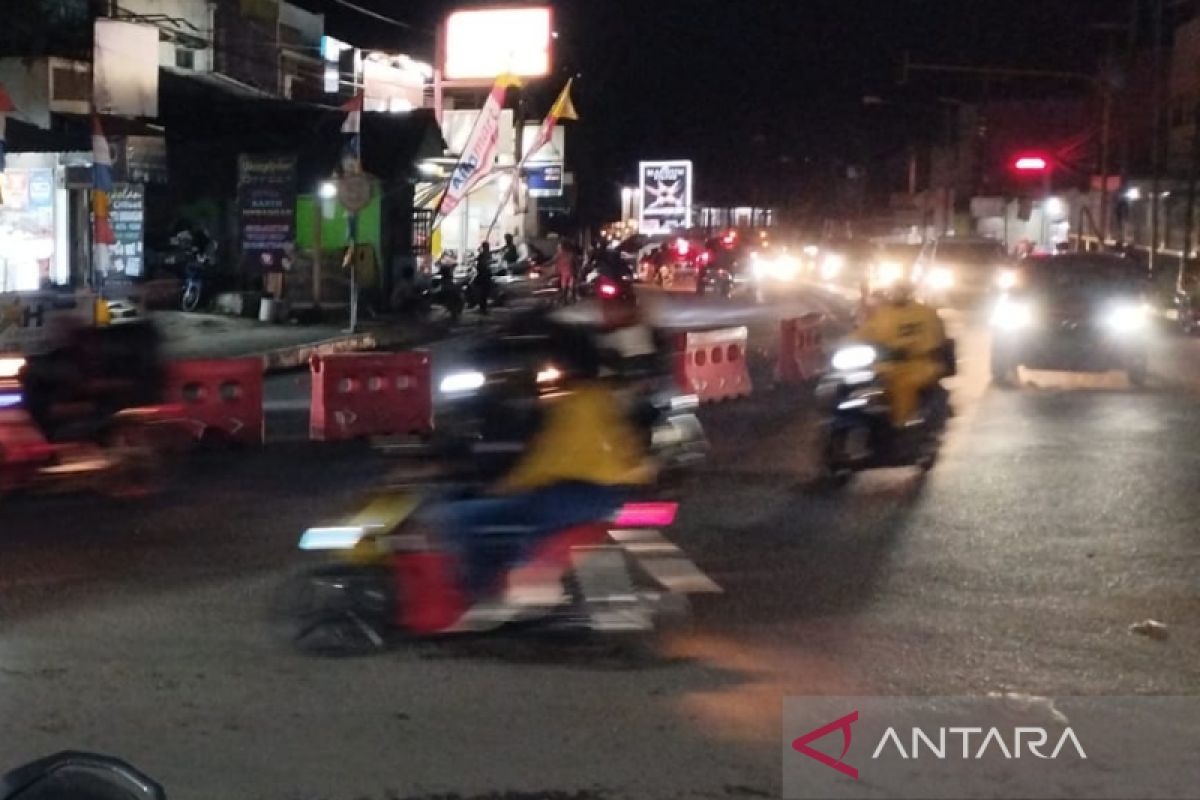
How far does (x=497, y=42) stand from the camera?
56.7 m

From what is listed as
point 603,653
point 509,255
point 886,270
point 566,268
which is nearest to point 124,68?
point 566,268

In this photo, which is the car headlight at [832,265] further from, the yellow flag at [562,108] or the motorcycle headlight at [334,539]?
the motorcycle headlight at [334,539]

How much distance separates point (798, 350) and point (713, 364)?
2746 mm

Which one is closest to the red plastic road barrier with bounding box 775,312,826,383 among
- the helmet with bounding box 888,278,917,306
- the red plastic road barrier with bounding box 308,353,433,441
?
the red plastic road barrier with bounding box 308,353,433,441

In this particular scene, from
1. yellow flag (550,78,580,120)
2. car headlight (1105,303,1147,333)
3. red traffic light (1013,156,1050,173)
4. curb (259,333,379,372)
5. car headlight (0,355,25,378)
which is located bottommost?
curb (259,333,379,372)

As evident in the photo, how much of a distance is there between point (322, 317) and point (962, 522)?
22974mm

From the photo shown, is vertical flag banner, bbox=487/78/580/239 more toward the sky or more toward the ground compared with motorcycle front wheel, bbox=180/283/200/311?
more toward the sky

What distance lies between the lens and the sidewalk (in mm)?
26531

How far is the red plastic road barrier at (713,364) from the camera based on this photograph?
1988cm

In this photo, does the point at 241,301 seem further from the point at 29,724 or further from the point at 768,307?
the point at 29,724

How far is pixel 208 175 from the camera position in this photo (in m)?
37.4

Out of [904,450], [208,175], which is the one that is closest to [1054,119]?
[208,175]

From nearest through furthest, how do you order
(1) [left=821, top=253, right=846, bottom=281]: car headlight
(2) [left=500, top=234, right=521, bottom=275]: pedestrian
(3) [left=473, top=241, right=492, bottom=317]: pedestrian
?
(3) [left=473, top=241, right=492, bottom=317]: pedestrian < (2) [left=500, top=234, right=521, bottom=275]: pedestrian < (1) [left=821, top=253, right=846, bottom=281]: car headlight

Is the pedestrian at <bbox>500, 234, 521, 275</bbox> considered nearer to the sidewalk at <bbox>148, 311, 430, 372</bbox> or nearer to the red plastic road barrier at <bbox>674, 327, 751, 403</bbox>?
the sidewalk at <bbox>148, 311, 430, 372</bbox>
